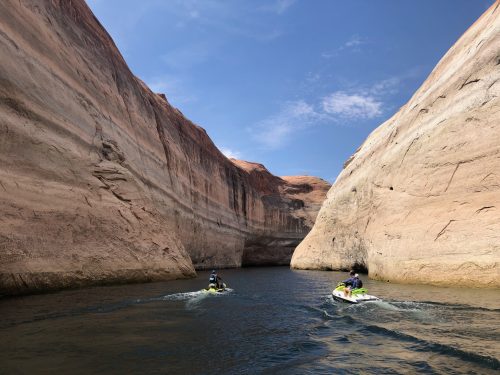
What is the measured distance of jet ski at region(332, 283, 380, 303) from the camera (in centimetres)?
1463

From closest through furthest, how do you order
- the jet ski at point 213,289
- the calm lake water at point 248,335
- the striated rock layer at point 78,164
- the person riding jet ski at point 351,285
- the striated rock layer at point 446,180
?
the calm lake water at point 248,335 → the person riding jet ski at point 351,285 → the striated rock layer at point 78,164 → the striated rock layer at point 446,180 → the jet ski at point 213,289

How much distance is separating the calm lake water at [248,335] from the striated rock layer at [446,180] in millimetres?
2702

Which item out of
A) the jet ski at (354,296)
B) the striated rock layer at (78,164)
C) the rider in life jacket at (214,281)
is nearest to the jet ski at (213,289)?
the rider in life jacket at (214,281)

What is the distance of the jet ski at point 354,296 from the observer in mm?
14633

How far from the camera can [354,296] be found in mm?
14922

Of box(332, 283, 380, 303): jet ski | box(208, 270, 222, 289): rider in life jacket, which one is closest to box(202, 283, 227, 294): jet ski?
box(208, 270, 222, 289): rider in life jacket

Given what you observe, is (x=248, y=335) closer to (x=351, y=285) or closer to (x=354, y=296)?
(x=354, y=296)

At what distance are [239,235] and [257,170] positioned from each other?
20623 millimetres

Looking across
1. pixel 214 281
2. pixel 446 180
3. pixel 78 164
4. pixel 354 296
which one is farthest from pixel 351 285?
pixel 78 164

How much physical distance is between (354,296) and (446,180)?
926 centimetres

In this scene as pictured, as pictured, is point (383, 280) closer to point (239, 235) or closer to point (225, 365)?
point (225, 365)

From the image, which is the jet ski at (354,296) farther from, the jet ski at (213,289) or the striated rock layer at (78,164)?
the striated rock layer at (78,164)

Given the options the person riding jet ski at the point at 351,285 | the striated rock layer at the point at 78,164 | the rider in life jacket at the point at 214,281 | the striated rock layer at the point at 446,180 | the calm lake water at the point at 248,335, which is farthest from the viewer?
the rider in life jacket at the point at 214,281

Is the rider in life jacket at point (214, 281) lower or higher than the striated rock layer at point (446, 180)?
lower
